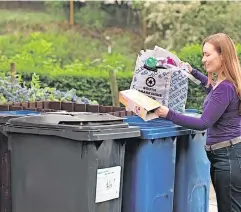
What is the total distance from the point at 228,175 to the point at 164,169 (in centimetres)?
49

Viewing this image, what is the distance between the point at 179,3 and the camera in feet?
61.5

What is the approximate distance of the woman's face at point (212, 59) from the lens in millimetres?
4688

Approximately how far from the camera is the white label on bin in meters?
4.32

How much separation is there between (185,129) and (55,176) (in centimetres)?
121

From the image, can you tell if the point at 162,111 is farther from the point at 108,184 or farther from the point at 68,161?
the point at 68,161

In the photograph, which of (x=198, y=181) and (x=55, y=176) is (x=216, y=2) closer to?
(x=198, y=181)

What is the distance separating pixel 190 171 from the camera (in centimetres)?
522

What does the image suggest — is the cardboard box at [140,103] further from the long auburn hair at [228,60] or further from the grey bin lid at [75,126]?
the long auburn hair at [228,60]

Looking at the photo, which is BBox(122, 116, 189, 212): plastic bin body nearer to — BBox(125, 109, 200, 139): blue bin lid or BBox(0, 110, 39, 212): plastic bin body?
BBox(125, 109, 200, 139): blue bin lid

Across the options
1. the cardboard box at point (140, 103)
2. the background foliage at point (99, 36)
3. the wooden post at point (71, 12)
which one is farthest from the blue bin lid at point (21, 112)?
the wooden post at point (71, 12)

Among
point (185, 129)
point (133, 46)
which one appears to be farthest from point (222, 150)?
point (133, 46)

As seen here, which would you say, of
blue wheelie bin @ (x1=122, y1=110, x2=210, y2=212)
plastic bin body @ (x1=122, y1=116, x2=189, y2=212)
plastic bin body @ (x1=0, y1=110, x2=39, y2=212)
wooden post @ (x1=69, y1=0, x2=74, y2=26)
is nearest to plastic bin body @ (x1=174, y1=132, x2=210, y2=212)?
blue wheelie bin @ (x1=122, y1=110, x2=210, y2=212)

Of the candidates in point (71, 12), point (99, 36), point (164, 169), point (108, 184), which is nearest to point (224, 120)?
point (164, 169)

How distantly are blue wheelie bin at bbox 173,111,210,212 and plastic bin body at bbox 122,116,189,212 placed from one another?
30cm
